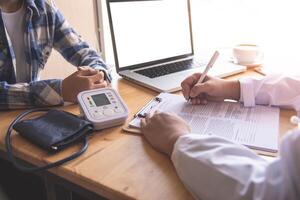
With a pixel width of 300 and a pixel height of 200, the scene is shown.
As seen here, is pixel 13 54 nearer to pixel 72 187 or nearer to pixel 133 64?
pixel 133 64

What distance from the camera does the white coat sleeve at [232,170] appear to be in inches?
17.5

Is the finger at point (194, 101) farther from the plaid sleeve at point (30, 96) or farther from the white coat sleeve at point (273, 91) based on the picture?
the plaid sleeve at point (30, 96)

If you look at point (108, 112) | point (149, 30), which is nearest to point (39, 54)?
point (149, 30)

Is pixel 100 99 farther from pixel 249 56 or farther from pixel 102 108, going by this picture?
pixel 249 56

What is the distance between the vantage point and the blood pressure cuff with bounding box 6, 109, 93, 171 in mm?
611

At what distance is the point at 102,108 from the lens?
0.73 metres

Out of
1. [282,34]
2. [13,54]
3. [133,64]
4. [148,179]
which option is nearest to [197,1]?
[282,34]

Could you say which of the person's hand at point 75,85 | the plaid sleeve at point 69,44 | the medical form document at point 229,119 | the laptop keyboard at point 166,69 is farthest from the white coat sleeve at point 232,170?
the plaid sleeve at point 69,44

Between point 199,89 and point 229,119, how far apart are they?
135 millimetres

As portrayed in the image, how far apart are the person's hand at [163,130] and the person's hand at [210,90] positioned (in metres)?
0.19

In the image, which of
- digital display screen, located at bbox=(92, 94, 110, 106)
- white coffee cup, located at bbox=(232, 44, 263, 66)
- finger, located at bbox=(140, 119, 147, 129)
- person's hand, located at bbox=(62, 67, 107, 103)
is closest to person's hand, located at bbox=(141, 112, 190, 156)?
finger, located at bbox=(140, 119, 147, 129)

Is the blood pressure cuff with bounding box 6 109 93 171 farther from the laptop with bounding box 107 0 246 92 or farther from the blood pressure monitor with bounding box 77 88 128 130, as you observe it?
the laptop with bounding box 107 0 246 92

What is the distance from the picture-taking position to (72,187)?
23.3 inches

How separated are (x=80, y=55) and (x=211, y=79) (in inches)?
20.1
